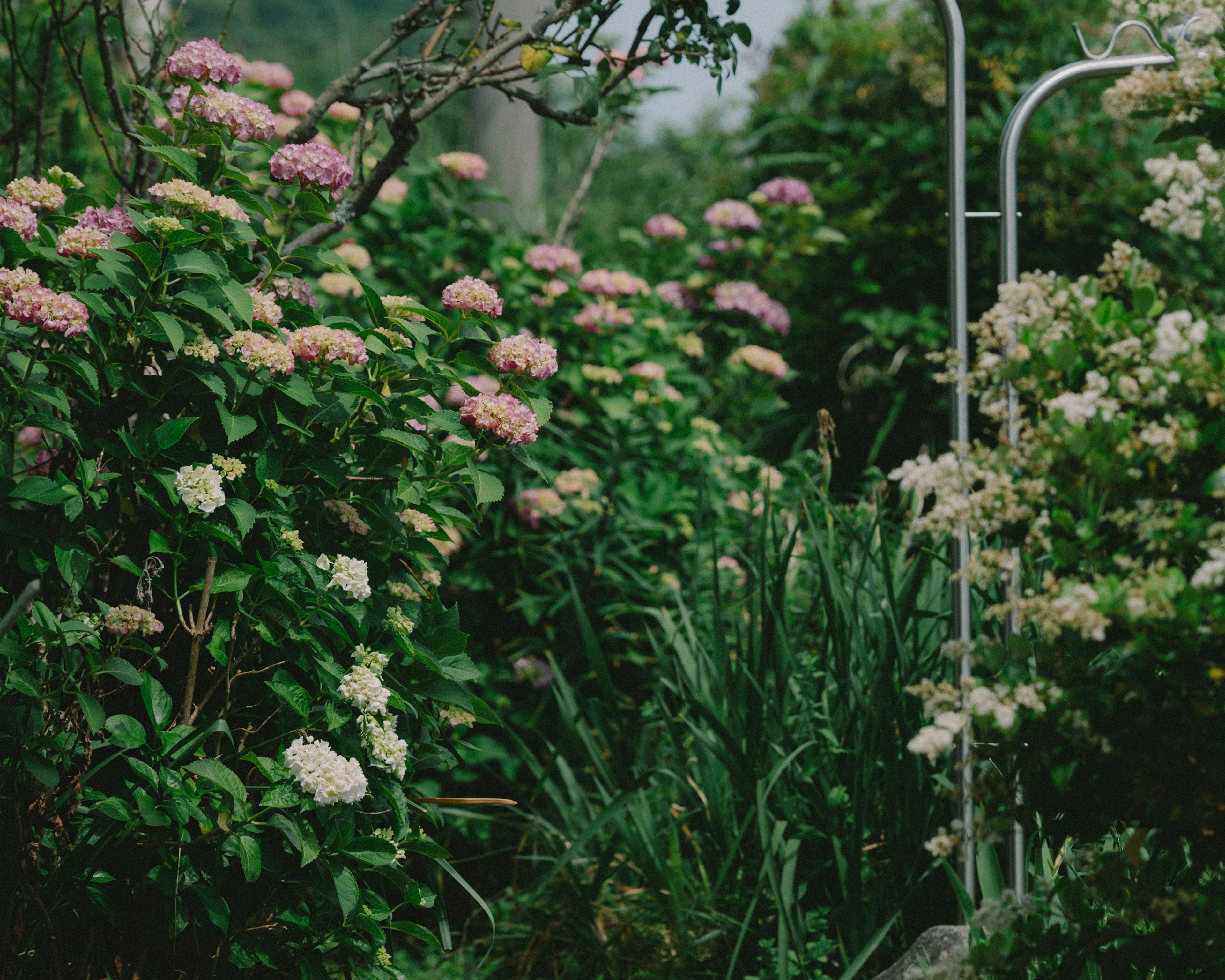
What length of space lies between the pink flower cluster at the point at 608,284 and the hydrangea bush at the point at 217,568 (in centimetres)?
144

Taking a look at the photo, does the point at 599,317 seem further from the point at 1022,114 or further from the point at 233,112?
the point at 233,112

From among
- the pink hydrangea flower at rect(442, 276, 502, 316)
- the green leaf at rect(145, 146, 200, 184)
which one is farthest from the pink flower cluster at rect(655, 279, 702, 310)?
the green leaf at rect(145, 146, 200, 184)

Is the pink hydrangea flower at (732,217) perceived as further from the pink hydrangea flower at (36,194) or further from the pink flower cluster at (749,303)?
the pink hydrangea flower at (36,194)

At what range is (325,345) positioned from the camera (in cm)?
148

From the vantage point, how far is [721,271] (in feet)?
11.9

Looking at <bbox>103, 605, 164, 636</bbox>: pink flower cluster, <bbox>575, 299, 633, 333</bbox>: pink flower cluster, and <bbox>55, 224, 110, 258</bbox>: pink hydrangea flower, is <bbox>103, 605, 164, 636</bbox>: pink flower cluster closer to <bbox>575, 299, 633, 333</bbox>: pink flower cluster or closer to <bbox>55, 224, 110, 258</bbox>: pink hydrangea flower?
<bbox>55, 224, 110, 258</bbox>: pink hydrangea flower

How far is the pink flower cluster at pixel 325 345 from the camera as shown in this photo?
1.48 meters

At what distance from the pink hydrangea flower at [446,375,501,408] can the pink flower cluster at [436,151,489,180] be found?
663 millimetres

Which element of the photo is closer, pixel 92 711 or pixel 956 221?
pixel 92 711

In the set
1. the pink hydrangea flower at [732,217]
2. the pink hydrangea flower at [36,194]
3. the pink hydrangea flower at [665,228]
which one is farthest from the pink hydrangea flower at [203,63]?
the pink hydrangea flower at [665,228]

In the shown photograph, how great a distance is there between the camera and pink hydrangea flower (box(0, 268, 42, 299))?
1.34m

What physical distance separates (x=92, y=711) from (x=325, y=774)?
313mm

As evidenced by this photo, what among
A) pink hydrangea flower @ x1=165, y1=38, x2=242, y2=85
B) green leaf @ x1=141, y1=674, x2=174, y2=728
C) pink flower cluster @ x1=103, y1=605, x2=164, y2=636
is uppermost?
pink hydrangea flower @ x1=165, y1=38, x2=242, y2=85

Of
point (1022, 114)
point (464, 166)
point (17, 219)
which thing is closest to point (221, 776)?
point (17, 219)
